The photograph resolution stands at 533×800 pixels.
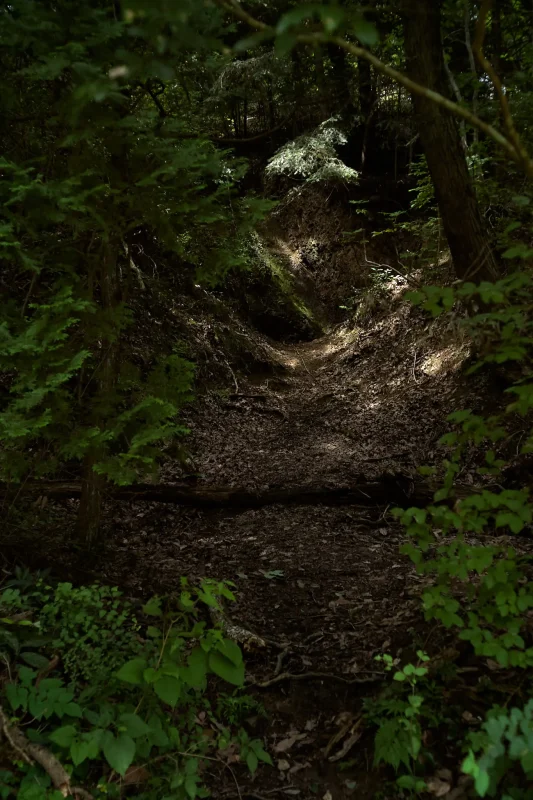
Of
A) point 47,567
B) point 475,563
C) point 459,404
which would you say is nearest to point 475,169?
point 459,404

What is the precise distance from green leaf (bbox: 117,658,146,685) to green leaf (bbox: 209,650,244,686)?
13.3 inches

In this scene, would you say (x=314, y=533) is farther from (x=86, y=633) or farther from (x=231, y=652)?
(x=231, y=652)

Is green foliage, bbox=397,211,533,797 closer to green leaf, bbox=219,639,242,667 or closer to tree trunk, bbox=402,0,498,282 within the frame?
green leaf, bbox=219,639,242,667

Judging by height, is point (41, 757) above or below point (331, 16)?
below

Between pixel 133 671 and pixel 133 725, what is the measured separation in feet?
0.78

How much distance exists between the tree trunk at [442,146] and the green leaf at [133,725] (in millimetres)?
4715

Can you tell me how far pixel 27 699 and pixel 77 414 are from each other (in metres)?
2.10

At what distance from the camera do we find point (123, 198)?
3539mm

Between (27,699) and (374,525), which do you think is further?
(374,525)

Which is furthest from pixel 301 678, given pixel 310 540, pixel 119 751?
pixel 310 540

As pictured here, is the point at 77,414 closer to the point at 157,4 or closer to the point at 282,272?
the point at 157,4

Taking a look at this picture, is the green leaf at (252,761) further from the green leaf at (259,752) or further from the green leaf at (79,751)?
the green leaf at (79,751)

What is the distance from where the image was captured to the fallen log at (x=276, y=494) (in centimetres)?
586

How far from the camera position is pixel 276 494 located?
6574mm
